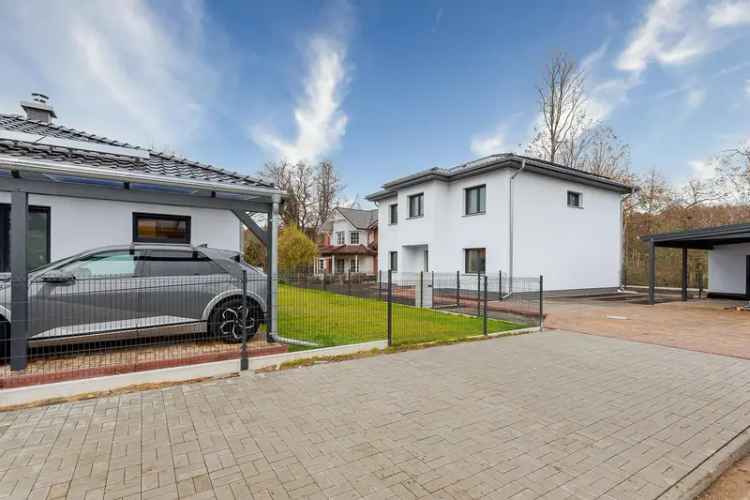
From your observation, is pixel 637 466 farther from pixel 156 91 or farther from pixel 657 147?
pixel 657 147

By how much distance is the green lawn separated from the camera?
7.04 meters

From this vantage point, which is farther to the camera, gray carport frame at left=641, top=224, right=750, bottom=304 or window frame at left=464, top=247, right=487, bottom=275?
window frame at left=464, top=247, right=487, bottom=275

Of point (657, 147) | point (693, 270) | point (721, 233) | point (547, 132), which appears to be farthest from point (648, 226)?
point (721, 233)

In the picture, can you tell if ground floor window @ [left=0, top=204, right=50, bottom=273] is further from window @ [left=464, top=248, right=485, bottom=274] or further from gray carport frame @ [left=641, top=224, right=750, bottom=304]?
gray carport frame @ [left=641, top=224, right=750, bottom=304]

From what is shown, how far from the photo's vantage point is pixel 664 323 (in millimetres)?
10617

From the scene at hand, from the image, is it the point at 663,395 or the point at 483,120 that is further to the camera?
the point at 483,120

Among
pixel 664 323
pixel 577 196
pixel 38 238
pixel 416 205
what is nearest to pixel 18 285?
pixel 38 238

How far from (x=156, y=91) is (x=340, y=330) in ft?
37.4

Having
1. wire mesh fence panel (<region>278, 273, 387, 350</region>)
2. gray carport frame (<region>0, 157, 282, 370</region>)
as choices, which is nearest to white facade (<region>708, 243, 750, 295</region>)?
wire mesh fence panel (<region>278, 273, 387, 350</region>)

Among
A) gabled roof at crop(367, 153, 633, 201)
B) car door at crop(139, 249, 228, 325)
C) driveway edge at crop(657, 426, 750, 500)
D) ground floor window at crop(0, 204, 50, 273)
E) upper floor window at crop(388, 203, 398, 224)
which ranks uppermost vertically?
gabled roof at crop(367, 153, 633, 201)

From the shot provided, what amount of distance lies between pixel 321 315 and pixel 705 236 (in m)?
15.9

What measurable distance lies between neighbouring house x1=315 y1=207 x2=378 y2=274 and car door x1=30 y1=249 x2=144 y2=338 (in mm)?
26451

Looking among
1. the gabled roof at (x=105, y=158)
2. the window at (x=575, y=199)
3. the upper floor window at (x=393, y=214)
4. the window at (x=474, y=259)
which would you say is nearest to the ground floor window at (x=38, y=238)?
the gabled roof at (x=105, y=158)

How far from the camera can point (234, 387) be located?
4.65 m
